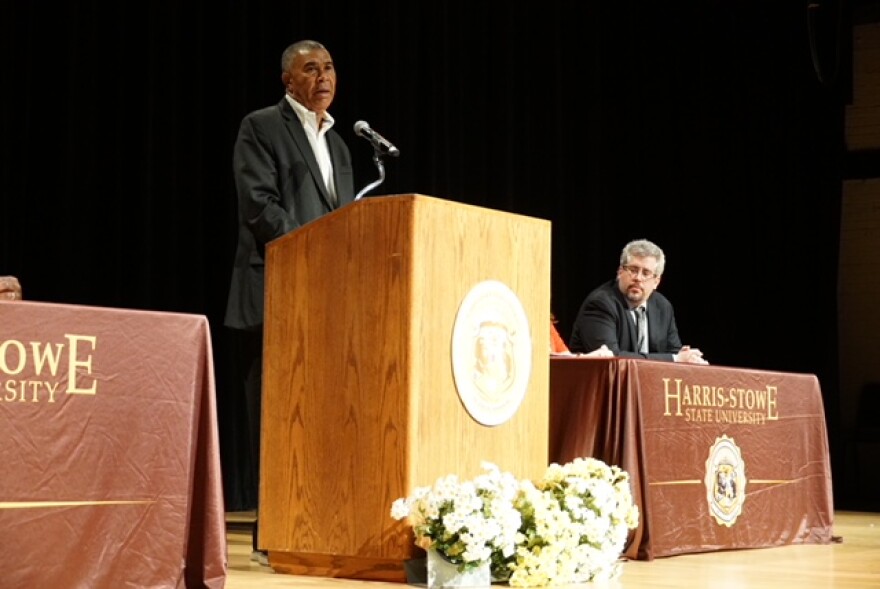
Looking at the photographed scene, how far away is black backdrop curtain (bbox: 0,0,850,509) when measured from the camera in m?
5.79

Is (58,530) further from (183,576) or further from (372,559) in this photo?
(372,559)

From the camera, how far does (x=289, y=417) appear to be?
11.9 feet

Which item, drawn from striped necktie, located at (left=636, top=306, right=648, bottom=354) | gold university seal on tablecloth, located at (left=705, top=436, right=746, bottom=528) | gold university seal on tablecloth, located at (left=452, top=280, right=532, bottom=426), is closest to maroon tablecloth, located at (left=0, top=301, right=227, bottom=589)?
gold university seal on tablecloth, located at (left=452, top=280, right=532, bottom=426)

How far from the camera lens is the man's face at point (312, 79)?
4.18 m

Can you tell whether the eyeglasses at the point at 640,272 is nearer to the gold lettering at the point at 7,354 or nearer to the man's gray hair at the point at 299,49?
the man's gray hair at the point at 299,49

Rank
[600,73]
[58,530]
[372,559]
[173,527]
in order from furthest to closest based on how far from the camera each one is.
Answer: [600,73]
[372,559]
[173,527]
[58,530]

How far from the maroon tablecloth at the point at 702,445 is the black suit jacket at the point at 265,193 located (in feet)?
3.31

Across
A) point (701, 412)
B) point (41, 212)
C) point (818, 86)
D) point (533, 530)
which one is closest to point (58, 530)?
point (533, 530)

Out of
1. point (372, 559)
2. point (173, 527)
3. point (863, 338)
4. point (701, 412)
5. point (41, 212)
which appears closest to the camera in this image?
point (173, 527)

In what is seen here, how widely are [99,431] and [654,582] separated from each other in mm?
1578

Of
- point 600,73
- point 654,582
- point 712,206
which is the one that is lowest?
point 654,582

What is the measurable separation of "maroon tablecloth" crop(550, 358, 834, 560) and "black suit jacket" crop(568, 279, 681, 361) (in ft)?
1.50

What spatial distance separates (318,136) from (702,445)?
5.60 ft

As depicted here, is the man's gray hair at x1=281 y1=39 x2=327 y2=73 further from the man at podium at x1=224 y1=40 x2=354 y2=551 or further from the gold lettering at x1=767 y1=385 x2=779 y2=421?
the gold lettering at x1=767 y1=385 x2=779 y2=421
